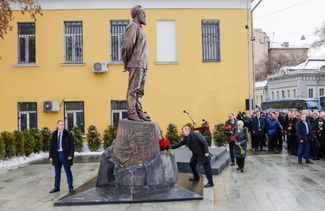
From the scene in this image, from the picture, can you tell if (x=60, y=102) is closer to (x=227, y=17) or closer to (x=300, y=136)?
(x=227, y=17)

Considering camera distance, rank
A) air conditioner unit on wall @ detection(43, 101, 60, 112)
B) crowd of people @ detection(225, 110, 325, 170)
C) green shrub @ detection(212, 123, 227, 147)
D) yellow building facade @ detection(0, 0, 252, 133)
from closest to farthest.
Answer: crowd of people @ detection(225, 110, 325, 170) < green shrub @ detection(212, 123, 227, 147) < air conditioner unit on wall @ detection(43, 101, 60, 112) < yellow building facade @ detection(0, 0, 252, 133)

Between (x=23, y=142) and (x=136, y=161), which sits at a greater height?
(x=136, y=161)

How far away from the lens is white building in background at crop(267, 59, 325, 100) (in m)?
54.8

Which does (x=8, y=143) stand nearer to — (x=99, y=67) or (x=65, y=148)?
(x=99, y=67)

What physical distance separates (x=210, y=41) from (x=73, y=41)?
726 cm

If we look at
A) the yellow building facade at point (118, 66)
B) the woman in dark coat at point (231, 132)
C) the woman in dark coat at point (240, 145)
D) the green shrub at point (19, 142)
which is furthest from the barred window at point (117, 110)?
the woman in dark coat at point (240, 145)

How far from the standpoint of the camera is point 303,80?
55344mm

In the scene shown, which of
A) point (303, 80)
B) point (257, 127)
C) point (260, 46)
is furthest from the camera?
point (260, 46)

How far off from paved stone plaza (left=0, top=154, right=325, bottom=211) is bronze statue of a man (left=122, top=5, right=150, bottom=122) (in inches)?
99.4

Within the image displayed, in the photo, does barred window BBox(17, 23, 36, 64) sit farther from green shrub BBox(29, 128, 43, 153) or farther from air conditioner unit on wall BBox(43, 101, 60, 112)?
green shrub BBox(29, 128, 43, 153)

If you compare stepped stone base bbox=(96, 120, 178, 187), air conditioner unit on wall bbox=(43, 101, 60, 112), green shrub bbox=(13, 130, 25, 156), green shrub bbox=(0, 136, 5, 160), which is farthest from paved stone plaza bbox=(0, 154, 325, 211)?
air conditioner unit on wall bbox=(43, 101, 60, 112)

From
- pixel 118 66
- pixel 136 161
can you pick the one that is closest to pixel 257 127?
pixel 118 66

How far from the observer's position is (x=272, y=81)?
62.5 meters

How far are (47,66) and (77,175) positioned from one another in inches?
434
